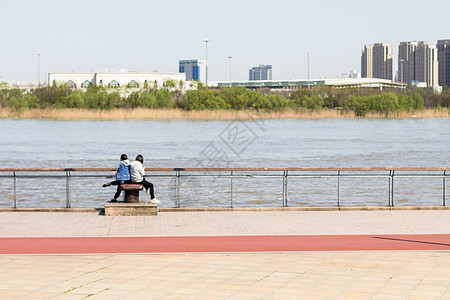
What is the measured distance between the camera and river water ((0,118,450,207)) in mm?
23666

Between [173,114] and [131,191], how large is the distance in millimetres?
75521

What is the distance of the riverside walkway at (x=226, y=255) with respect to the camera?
8438 millimetres

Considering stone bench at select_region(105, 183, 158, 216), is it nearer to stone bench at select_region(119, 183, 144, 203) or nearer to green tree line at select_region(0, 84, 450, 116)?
stone bench at select_region(119, 183, 144, 203)

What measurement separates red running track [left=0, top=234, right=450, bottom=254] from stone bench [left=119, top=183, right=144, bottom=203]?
114 inches

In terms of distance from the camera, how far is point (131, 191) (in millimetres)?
14812

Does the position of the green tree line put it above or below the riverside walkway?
above

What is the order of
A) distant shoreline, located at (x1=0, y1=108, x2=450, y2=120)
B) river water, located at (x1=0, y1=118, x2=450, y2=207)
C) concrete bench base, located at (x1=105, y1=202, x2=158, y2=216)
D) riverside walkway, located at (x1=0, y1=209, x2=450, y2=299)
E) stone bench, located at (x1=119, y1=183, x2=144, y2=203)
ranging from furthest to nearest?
distant shoreline, located at (x1=0, y1=108, x2=450, y2=120)
river water, located at (x1=0, y1=118, x2=450, y2=207)
stone bench, located at (x1=119, y1=183, x2=144, y2=203)
concrete bench base, located at (x1=105, y1=202, x2=158, y2=216)
riverside walkway, located at (x1=0, y1=209, x2=450, y2=299)

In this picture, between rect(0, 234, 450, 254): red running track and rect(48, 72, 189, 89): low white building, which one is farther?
rect(48, 72, 189, 89): low white building

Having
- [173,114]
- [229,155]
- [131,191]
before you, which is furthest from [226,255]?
[173,114]

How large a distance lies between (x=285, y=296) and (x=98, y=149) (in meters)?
41.8

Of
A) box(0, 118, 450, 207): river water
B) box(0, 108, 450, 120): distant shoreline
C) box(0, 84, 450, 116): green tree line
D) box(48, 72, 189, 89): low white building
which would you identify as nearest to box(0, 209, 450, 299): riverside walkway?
box(0, 118, 450, 207): river water

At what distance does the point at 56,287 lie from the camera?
8.48 meters

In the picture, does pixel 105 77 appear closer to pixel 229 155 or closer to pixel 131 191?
pixel 229 155

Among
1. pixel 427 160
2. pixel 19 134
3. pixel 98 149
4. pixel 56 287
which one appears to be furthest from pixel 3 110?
pixel 56 287
